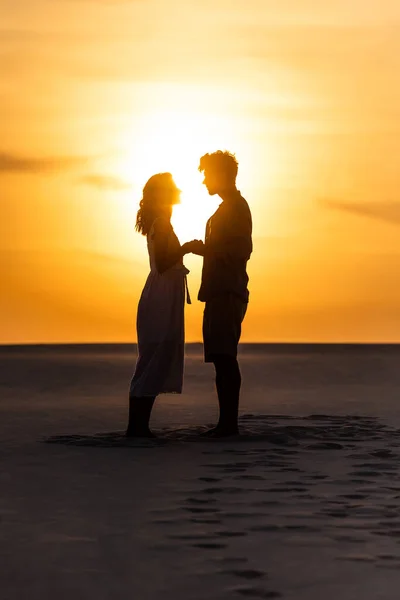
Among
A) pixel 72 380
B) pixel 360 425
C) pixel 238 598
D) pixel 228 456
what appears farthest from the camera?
pixel 72 380

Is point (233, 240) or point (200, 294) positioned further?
point (200, 294)

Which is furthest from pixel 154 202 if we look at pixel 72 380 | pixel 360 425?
pixel 72 380

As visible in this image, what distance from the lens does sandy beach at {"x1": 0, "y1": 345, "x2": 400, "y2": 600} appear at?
5.01 m

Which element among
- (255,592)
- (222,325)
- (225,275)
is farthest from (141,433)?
(255,592)

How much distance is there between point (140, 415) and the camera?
34.4ft

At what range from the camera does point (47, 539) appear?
5902mm

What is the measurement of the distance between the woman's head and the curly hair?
289 mm

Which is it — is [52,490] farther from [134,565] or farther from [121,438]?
[121,438]

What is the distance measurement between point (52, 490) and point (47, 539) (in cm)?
158

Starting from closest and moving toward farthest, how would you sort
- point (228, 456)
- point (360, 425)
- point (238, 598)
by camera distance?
point (238, 598) < point (228, 456) < point (360, 425)

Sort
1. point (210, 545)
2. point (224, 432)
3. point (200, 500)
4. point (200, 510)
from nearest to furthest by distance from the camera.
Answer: point (210, 545) → point (200, 510) → point (200, 500) → point (224, 432)

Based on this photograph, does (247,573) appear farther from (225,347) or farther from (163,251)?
(163,251)

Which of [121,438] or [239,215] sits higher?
[239,215]

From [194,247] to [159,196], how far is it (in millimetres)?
485
